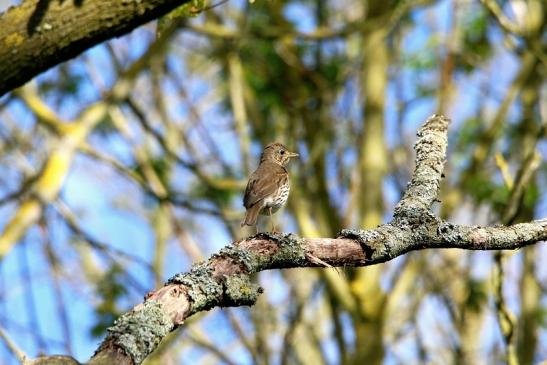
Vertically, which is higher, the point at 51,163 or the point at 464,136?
the point at 464,136

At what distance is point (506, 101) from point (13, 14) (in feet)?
23.6

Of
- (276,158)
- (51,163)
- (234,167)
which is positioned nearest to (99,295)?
(234,167)

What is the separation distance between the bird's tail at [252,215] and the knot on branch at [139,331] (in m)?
3.38

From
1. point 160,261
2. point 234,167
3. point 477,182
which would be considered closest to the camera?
point 477,182

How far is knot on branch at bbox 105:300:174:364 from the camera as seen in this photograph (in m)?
2.61

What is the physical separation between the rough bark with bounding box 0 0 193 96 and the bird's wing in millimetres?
3102

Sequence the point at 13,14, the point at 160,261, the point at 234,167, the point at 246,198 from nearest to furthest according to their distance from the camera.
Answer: the point at 13,14, the point at 246,198, the point at 160,261, the point at 234,167

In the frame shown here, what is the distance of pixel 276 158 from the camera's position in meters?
7.64

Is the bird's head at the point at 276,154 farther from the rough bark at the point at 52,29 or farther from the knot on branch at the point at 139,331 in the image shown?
the knot on branch at the point at 139,331

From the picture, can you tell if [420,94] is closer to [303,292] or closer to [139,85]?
[303,292]

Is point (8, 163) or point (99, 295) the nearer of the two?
point (99, 295)

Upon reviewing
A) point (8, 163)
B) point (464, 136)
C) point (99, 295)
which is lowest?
point (99, 295)

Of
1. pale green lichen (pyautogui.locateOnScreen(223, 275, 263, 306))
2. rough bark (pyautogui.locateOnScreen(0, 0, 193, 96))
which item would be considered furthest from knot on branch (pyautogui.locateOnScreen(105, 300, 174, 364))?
rough bark (pyautogui.locateOnScreen(0, 0, 193, 96))

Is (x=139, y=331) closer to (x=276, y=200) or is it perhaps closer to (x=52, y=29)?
(x=52, y=29)
